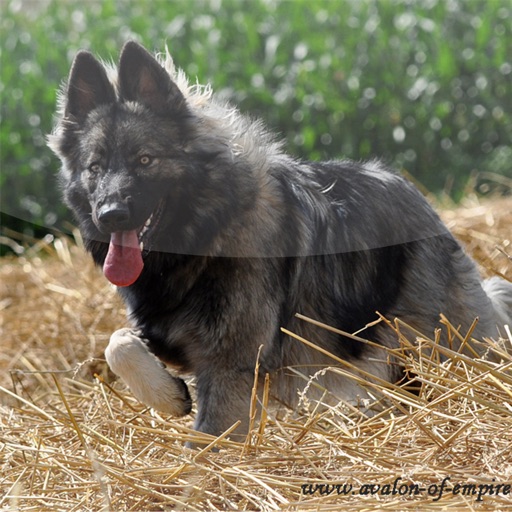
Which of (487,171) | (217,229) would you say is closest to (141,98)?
(217,229)

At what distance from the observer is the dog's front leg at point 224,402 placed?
390 cm

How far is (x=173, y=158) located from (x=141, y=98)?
1.02 ft

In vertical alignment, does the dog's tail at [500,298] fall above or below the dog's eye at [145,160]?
below

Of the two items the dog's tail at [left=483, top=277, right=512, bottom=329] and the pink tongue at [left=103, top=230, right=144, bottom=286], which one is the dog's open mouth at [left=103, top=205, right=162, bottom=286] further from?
the dog's tail at [left=483, top=277, right=512, bottom=329]

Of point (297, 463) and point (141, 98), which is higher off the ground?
point (141, 98)

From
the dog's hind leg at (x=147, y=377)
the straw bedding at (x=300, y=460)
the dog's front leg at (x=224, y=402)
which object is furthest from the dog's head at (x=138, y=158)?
the straw bedding at (x=300, y=460)

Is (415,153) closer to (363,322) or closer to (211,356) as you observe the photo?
(363,322)

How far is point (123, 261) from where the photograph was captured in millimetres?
3916

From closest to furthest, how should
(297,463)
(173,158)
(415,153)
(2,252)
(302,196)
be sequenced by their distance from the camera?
(297,463)
(173,158)
(302,196)
(415,153)
(2,252)

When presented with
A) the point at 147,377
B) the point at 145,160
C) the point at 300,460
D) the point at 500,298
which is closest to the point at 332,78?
the point at 500,298

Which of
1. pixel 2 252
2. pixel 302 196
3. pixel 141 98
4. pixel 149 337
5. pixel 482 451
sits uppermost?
pixel 141 98

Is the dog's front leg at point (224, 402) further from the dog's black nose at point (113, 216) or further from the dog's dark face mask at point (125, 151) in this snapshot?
the dog's black nose at point (113, 216)

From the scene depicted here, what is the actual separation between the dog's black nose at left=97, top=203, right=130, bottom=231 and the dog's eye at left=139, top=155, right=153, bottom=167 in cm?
25

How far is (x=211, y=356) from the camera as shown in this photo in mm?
3990
